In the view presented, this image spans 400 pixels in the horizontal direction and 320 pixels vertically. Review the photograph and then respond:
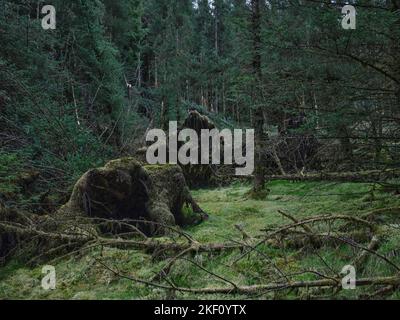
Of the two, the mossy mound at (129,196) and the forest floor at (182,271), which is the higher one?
the mossy mound at (129,196)

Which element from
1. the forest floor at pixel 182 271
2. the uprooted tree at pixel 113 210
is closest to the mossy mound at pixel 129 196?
the uprooted tree at pixel 113 210

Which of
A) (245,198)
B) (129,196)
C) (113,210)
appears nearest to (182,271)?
(113,210)

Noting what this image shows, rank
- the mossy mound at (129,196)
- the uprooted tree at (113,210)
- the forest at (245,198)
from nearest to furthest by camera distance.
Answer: the forest at (245,198) < the uprooted tree at (113,210) < the mossy mound at (129,196)

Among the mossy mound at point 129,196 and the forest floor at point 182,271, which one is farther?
the mossy mound at point 129,196

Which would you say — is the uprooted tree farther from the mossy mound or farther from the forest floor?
the forest floor

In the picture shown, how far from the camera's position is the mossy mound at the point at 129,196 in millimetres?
7426

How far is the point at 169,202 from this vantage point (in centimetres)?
871

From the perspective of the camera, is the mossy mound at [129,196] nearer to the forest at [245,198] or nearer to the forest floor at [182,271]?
the forest at [245,198]

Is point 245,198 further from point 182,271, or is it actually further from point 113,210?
point 182,271

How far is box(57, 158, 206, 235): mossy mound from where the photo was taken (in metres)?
7.43

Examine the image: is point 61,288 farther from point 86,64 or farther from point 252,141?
point 86,64

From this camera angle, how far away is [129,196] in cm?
807

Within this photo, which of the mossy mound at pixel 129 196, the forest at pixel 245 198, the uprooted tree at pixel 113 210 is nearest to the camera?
the forest at pixel 245 198
